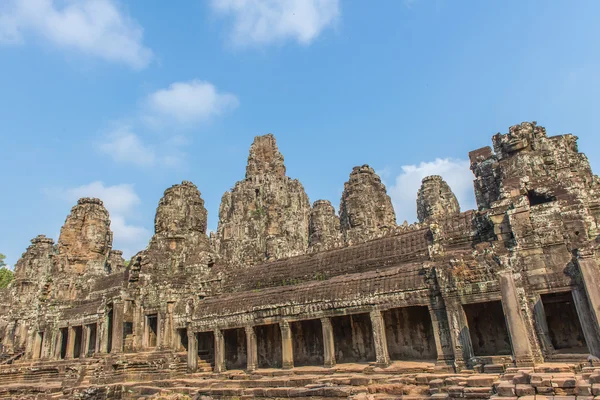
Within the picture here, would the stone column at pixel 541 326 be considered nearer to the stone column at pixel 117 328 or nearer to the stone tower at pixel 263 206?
the stone column at pixel 117 328

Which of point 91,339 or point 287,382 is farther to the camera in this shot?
point 91,339

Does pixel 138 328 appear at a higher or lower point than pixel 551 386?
higher

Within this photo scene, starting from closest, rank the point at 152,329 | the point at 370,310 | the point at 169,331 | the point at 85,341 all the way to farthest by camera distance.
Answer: the point at 370,310, the point at 169,331, the point at 152,329, the point at 85,341

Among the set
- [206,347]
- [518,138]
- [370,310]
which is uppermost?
[518,138]

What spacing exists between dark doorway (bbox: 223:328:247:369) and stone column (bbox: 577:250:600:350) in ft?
44.9

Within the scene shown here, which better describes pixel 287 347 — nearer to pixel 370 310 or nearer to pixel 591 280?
pixel 370 310

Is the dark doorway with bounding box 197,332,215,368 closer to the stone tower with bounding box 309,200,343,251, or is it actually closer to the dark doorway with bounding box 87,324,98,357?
the dark doorway with bounding box 87,324,98,357

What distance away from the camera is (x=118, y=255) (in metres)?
40.5

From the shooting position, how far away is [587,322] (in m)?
10.3

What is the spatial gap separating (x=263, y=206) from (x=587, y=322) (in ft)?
144

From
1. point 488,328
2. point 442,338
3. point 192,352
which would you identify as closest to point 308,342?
point 192,352

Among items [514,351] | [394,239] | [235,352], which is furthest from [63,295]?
[514,351]

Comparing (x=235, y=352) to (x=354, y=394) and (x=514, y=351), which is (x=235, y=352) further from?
(x=514, y=351)

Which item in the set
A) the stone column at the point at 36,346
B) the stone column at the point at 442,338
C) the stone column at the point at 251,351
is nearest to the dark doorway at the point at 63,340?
the stone column at the point at 36,346
